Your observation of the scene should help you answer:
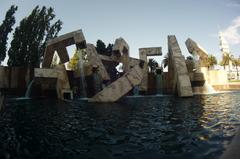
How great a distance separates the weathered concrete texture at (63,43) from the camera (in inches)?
1509

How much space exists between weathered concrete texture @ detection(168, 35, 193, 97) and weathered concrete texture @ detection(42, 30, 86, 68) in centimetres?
1411

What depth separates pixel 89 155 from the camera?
8031mm

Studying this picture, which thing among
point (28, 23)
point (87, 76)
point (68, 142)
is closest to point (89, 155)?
point (68, 142)

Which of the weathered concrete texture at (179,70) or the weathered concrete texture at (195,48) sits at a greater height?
the weathered concrete texture at (195,48)

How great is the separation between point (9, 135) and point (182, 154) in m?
7.77

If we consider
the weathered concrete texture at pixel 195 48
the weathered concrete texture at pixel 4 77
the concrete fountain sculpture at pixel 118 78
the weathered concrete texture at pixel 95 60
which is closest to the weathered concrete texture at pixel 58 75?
the concrete fountain sculpture at pixel 118 78

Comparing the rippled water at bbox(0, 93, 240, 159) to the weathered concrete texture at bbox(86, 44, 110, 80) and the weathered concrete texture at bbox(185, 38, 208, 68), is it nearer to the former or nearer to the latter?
the weathered concrete texture at bbox(86, 44, 110, 80)

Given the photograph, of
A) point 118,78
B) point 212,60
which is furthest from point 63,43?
point 212,60

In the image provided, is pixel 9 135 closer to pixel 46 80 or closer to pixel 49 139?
pixel 49 139

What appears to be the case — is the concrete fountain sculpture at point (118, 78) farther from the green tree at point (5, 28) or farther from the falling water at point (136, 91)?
the green tree at point (5, 28)

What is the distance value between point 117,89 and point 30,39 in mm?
28818

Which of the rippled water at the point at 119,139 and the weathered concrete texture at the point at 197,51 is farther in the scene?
the weathered concrete texture at the point at 197,51

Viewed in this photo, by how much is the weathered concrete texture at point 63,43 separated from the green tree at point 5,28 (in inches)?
464

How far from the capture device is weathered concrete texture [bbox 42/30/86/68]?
126 ft
